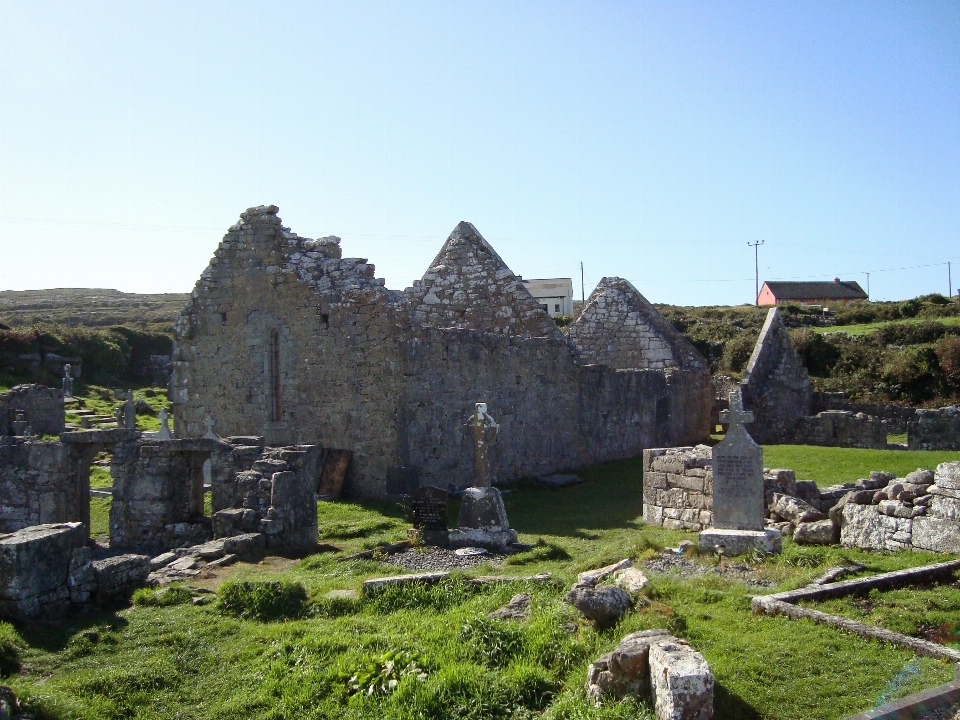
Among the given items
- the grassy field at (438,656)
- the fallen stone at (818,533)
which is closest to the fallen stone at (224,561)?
the grassy field at (438,656)

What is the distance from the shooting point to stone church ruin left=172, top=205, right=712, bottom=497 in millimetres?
16734

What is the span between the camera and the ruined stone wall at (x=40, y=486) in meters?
13.6

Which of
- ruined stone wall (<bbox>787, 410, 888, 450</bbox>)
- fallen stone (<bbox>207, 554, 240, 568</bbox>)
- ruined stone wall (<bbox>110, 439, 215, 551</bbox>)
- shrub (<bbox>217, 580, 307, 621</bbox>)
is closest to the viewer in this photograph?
shrub (<bbox>217, 580, 307, 621</bbox>)

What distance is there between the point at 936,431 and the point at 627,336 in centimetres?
850

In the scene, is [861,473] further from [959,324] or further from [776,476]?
[959,324]

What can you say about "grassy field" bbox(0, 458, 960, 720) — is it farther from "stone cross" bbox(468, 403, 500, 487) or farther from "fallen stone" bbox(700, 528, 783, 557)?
"stone cross" bbox(468, 403, 500, 487)

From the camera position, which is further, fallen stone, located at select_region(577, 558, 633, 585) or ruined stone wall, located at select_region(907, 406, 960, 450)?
ruined stone wall, located at select_region(907, 406, 960, 450)

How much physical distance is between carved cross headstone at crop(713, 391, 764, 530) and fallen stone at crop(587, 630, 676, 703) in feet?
18.9

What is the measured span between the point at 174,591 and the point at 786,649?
605 centimetres

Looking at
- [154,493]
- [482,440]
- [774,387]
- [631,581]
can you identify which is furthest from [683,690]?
[774,387]

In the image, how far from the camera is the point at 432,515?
12422 millimetres

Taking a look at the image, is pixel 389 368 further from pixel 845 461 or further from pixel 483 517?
pixel 845 461

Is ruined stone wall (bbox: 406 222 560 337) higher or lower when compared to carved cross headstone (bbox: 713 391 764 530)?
Answer: higher

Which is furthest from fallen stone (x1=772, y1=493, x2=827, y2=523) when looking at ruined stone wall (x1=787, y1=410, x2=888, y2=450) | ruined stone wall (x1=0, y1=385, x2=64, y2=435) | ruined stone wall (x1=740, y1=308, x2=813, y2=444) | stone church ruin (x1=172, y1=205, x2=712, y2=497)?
ruined stone wall (x1=0, y1=385, x2=64, y2=435)
